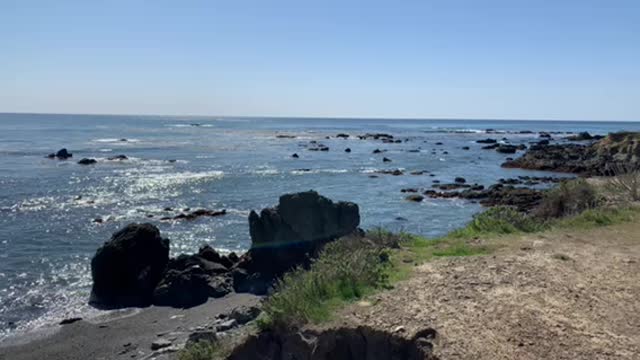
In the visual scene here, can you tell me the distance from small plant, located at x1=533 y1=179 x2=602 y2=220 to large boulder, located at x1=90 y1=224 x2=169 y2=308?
13.1m

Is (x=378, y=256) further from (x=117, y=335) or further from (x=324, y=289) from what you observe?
(x=117, y=335)

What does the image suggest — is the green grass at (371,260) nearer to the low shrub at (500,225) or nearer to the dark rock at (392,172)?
the low shrub at (500,225)

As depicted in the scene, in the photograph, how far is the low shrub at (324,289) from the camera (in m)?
9.47

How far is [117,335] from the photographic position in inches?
634

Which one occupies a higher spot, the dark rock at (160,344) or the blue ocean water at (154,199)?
the dark rock at (160,344)

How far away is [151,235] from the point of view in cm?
2162

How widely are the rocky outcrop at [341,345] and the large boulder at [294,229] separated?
1179 cm

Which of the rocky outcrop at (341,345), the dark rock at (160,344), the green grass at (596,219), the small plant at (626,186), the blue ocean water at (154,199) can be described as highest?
the small plant at (626,186)

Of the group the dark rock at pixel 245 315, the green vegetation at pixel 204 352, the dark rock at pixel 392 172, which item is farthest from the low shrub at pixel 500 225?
the dark rock at pixel 392 172

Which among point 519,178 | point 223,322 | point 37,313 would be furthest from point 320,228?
point 519,178

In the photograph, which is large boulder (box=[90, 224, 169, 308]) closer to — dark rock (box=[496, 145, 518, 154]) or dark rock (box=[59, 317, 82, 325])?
dark rock (box=[59, 317, 82, 325])

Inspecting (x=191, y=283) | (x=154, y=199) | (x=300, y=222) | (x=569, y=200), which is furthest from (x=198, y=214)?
(x=569, y=200)

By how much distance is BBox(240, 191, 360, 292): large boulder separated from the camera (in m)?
21.7

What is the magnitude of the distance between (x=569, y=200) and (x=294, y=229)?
32.8 ft
